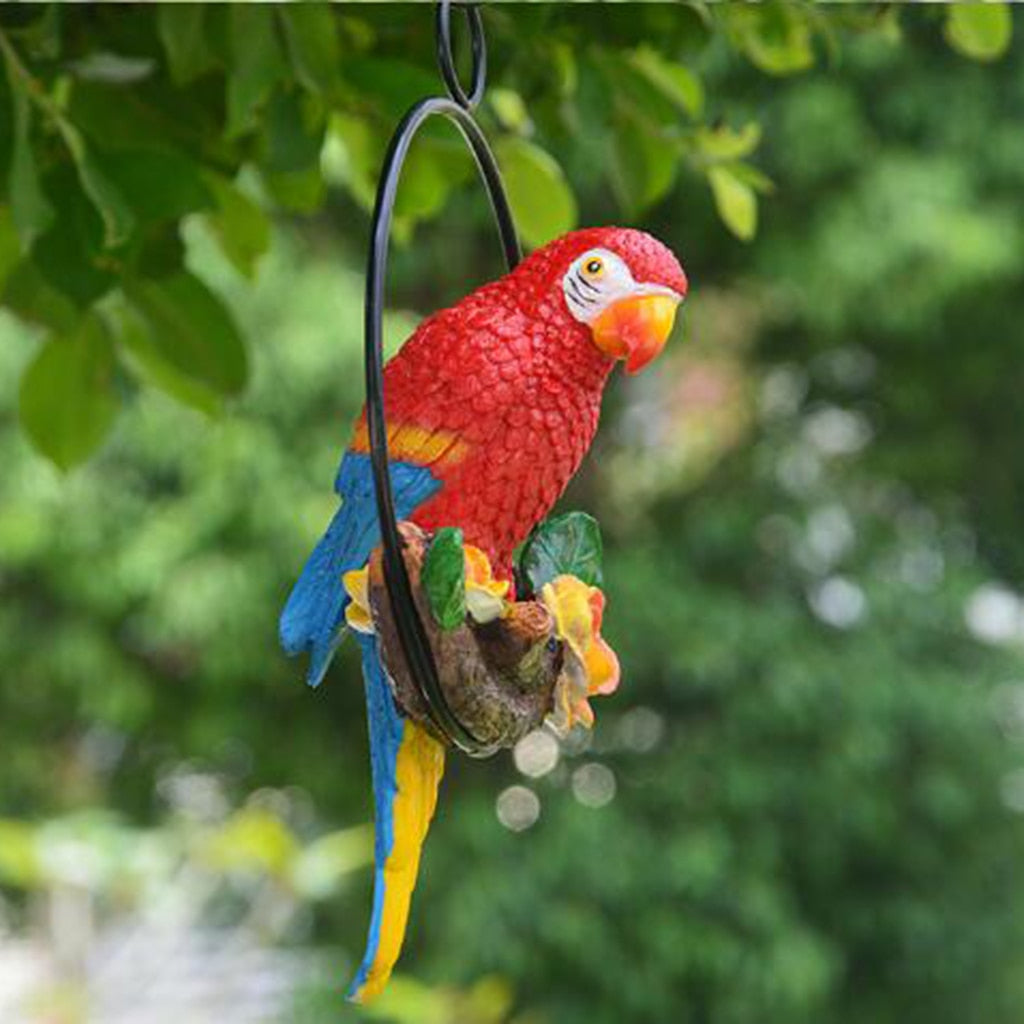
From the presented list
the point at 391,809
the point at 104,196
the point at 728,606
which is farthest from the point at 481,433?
the point at 728,606

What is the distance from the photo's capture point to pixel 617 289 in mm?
712

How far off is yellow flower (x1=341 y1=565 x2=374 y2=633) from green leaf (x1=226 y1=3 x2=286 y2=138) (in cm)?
33

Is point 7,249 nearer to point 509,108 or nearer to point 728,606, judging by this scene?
point 509,108

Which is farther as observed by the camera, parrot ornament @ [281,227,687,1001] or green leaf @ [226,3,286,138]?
green leaf @ [226,3,286,138]

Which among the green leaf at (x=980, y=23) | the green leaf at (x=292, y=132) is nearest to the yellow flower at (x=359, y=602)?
the green leaf at (x=292, y=132)

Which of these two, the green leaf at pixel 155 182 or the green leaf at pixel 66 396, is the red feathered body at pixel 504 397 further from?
the green leaf at pixel 66 396

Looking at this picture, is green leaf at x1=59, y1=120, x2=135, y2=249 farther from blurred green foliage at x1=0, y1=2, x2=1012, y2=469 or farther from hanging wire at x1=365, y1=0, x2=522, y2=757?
hanging wire at x1=365, y1=0, x2=522, y2=757

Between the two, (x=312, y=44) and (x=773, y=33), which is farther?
(x=773, y=33)

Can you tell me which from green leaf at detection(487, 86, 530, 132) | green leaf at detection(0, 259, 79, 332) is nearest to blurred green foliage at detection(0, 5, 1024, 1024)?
green leaf at detection(487, 86, 530, 132)

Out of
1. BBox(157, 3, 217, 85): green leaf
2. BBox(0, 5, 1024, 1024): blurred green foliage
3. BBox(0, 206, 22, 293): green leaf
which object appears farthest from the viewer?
BBox(0, 5, 1024, 1024): blurred green foliage

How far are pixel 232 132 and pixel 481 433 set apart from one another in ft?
1.00

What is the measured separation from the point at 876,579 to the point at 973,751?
362 mm

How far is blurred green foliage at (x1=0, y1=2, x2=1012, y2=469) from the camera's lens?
36.5 inches

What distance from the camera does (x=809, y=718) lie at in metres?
3.66
